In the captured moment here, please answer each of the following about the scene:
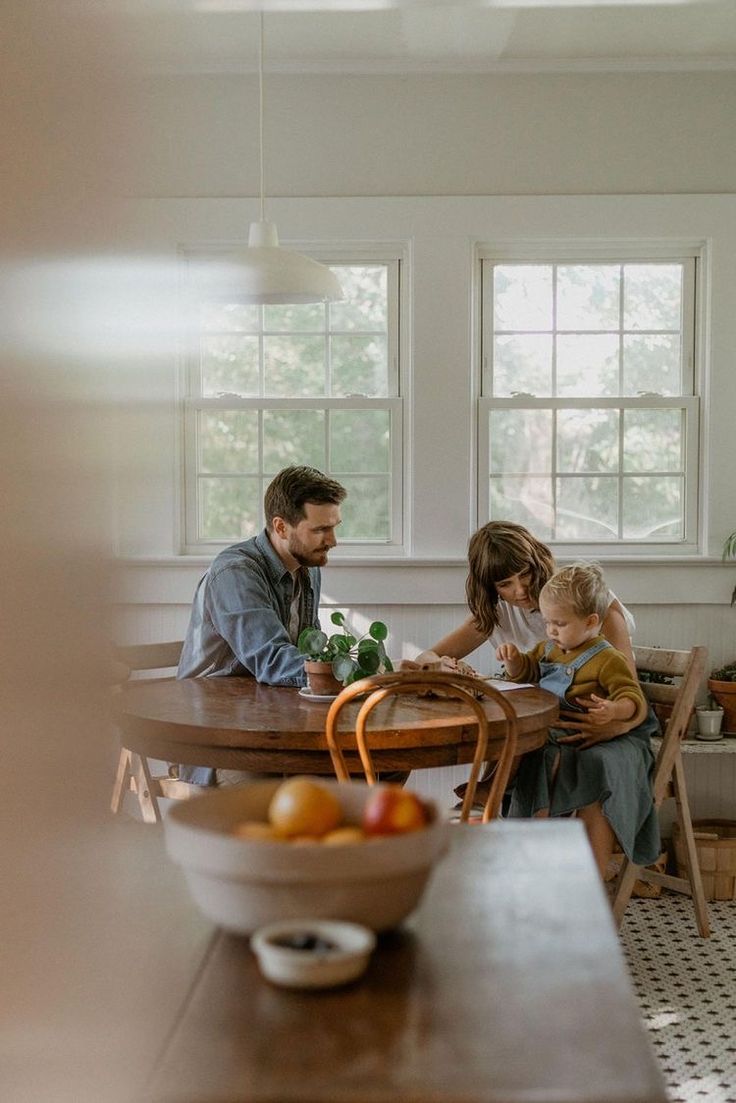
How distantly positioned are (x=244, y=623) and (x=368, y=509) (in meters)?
1.41

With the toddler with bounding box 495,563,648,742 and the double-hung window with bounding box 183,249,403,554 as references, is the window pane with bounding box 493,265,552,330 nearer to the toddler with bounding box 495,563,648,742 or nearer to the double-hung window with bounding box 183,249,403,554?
the double-hung window with bounding box 183,249,403,554

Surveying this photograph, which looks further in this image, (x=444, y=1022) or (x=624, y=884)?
(x=624, y=884)

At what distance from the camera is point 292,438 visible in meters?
4.73

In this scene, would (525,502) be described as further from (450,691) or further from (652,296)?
(450,691)

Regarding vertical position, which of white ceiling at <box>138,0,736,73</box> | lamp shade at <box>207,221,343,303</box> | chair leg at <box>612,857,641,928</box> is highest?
white ceiling at <box>138,0,736,73</box>

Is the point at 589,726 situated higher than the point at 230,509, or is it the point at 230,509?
the point at 230,509

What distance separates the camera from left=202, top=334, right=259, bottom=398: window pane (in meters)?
4.75

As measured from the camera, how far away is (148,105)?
83 centimetres

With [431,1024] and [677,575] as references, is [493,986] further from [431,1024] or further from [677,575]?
[677,575]

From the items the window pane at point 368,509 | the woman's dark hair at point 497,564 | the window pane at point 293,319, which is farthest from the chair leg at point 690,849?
the window pane at point 293,319

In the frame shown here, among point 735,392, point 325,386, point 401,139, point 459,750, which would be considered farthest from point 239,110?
point 459,750

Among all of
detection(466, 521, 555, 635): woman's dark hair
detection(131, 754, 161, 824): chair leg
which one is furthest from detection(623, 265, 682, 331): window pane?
detection(131, 754, 161, 824): chair leg

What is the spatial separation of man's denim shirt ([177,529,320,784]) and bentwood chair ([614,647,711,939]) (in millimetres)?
1150

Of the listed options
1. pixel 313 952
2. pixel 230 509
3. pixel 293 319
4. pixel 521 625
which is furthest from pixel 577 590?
pixel 313 952
